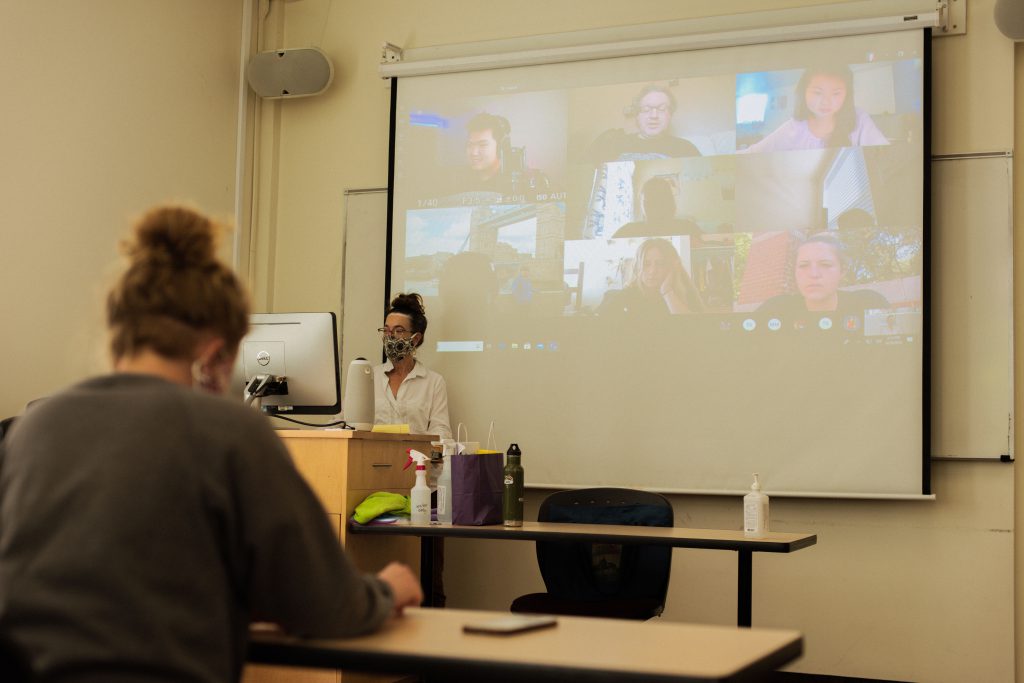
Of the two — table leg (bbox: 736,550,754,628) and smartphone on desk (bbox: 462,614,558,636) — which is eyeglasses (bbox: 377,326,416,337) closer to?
table leg (bbox: 736,550,754,628)

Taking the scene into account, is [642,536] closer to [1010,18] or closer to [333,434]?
[333,434]

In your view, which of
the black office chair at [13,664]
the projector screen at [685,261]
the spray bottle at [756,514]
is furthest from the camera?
the projector screen at [685,261]

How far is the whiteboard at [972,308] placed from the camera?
4207 mm

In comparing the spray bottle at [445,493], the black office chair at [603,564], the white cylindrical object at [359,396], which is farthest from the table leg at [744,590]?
the white cylindrical object at [359,396]

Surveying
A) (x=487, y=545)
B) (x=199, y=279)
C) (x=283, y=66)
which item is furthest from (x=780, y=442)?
(x=199, y=279)

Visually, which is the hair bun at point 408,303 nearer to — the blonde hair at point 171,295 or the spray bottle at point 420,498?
the spray bottle at point 420,498

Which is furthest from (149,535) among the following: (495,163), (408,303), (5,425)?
(495,163)

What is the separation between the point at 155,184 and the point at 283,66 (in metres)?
0.90

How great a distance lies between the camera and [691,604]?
4.61 metres

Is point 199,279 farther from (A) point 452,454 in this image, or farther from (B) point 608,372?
(B) point 608,372

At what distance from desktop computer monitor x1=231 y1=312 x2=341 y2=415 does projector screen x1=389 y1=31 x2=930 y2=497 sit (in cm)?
143

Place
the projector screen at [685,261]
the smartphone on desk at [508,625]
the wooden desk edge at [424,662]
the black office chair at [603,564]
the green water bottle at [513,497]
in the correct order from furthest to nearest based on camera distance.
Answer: the projector screen at [685,261]
the black office chair at [603,564]
the green water bottle at [513,497]
the smartphone on desk at [508,625]
the wooden desk edge at [424,662]

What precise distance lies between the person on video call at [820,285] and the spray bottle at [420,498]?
72.5 inches

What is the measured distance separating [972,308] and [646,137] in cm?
157
